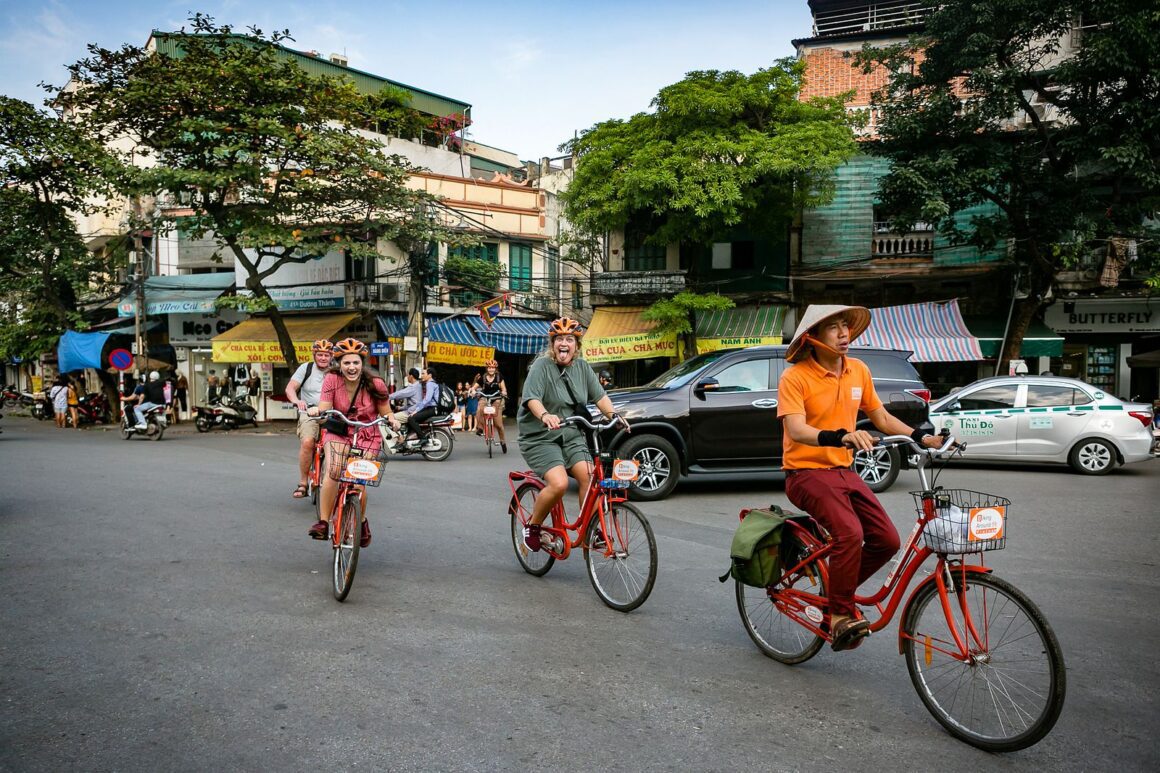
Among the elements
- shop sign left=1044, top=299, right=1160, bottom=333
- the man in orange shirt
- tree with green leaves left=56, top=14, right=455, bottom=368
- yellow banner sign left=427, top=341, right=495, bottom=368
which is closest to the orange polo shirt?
the man in orange shirt

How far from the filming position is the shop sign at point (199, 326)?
28.5 meters

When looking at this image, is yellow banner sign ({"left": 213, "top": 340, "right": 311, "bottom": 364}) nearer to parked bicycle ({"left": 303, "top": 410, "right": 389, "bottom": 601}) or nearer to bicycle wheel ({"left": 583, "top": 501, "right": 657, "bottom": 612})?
parked bicycle ({"left": 303, "top": 410, "right": 389, "bottom": 601})

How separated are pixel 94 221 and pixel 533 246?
2250 cm

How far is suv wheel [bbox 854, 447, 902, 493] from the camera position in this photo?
10.5 meters

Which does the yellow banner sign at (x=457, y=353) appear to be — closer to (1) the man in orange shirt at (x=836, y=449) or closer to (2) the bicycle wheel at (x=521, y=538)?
(2) the bicycle wheel at (x=521, y=538)

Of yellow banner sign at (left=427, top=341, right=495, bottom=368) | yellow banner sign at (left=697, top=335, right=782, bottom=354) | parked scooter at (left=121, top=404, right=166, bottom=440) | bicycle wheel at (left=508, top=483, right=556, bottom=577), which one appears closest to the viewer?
bicycle wheel at (left=508, top=483, right=556, bottom=577)

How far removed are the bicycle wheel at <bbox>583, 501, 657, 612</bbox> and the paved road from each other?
7.3 inches

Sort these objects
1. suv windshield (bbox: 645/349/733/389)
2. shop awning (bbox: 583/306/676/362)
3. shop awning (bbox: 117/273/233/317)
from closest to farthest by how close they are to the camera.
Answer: suv windshield (bbox: 645/349/733/389) → shop awning (bbox: 583/306/676/362) → shop awning (bbox: 117/273/233/317)

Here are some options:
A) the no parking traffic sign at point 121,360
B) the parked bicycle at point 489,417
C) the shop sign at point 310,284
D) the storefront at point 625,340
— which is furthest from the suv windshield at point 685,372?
the no parking traffic sign at point 121,360

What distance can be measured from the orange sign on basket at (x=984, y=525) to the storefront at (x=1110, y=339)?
71.4 feet

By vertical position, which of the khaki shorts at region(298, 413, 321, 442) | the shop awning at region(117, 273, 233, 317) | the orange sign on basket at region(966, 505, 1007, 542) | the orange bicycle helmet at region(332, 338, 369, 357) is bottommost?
the khaki shorts at region(298, 413, 321, 442)

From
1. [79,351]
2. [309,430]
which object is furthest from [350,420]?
[79,351]

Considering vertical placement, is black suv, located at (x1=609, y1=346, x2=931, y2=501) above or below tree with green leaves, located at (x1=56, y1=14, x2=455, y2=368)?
below

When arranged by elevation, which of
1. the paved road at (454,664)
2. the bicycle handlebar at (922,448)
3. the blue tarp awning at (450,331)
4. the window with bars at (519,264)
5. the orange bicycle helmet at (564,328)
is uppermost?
the window with bars at (519,264)
